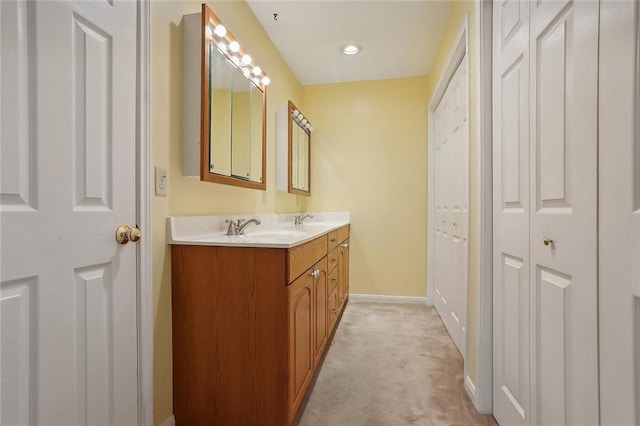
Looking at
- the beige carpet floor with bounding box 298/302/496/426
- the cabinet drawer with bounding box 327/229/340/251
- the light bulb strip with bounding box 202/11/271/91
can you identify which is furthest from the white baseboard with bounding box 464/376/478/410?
the light bulb strip with bounding box 202/11/271/91

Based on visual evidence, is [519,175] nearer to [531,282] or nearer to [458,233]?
[531,282]

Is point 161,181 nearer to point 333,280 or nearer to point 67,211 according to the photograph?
point 67,211

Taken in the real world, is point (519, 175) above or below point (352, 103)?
below

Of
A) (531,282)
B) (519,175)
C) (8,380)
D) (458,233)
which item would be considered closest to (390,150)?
(458,233)

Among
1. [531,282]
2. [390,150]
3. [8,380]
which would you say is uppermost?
[390,150]

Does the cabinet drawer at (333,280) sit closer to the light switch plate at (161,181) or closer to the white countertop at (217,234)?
the white countertop at (217,234)

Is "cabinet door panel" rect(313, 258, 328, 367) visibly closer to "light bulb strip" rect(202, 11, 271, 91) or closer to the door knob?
the door knob

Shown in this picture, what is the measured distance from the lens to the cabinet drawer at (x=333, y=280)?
215 centimetres

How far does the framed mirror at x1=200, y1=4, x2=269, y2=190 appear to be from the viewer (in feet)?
4.78

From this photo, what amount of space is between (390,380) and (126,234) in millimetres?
1572

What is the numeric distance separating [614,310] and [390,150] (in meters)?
2.73

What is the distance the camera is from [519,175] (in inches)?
46.4

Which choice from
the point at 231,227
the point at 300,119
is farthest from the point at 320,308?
the point at 300,119

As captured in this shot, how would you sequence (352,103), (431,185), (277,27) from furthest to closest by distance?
(352,103) < (431,185) < (277,27)
